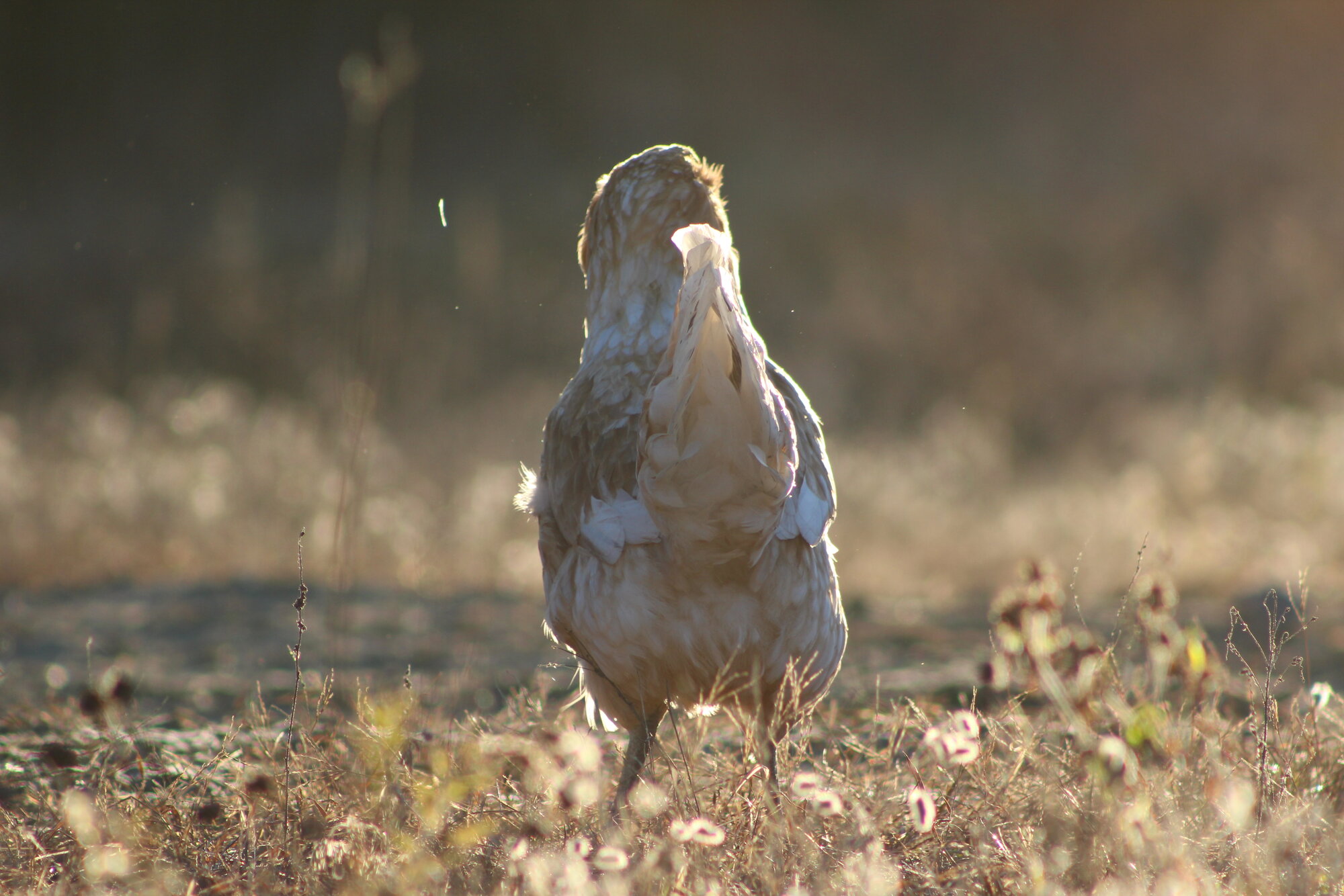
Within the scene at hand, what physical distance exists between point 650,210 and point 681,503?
1.33 metres

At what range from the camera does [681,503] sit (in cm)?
237

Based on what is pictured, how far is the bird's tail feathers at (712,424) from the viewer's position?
2.21 m

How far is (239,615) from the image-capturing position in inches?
241

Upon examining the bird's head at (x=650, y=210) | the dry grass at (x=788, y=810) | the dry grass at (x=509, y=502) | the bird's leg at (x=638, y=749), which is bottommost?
the dry grass at (x=509, y=502)

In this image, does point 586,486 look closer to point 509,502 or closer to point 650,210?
point 650,210

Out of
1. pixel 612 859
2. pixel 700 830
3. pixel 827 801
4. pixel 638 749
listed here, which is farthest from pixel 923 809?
pixel 638 749

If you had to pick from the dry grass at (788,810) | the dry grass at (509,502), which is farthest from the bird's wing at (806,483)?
the dry grass at (509,502)

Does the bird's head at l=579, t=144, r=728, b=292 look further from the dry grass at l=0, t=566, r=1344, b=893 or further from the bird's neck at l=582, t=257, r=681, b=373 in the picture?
the dry grass at l=0, t=566, r=1344, b=893

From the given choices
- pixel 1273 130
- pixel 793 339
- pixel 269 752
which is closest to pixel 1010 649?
pixel 269 752

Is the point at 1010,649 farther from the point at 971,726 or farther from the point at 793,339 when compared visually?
the point at 793,339

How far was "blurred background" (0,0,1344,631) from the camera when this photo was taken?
7688 mm

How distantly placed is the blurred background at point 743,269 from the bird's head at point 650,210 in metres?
0.87

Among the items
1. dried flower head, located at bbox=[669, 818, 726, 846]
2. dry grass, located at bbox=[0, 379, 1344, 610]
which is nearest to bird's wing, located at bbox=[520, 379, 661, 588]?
dried flower head, located at bbox=[669, 818, 726, 846]

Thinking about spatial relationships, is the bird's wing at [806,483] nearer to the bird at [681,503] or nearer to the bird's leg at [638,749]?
the bird at [681,503]
